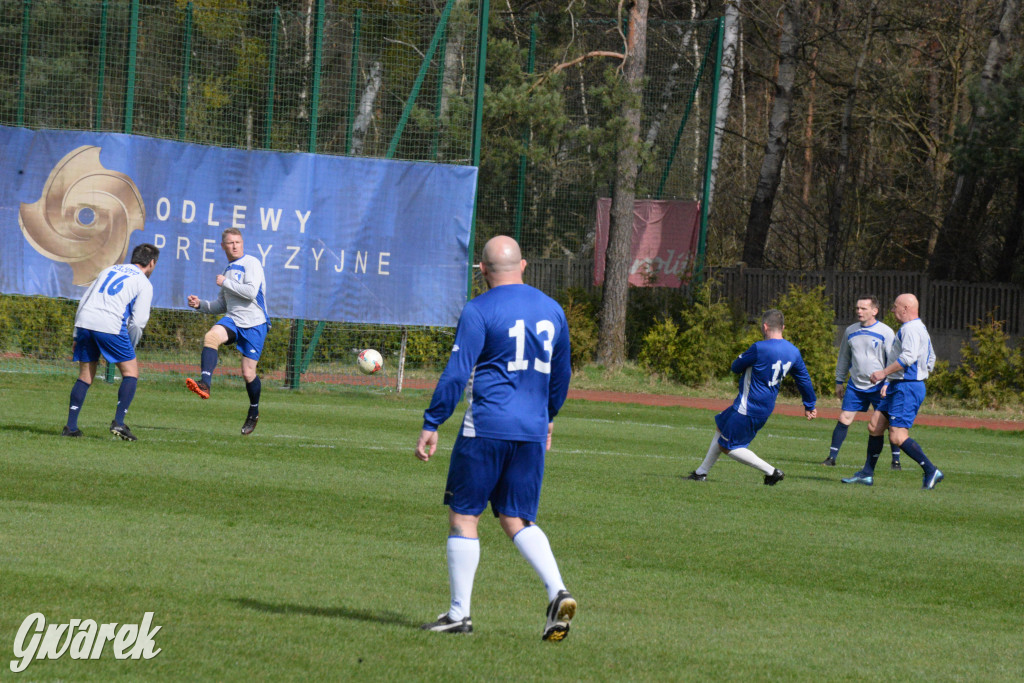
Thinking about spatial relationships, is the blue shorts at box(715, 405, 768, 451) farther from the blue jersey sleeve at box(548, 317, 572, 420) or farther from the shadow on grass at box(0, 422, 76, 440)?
the shadow on grass at box(0, 422, 76, 440)

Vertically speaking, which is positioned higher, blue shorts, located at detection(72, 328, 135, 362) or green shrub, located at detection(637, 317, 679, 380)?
blue shorts, located at detection(72, 328, 135, 362)

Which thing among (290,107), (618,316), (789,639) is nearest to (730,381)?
(618,316)

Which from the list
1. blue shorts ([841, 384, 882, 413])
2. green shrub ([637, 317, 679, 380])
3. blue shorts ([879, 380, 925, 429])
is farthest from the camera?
green shrub ([637, 317, 679, 380])

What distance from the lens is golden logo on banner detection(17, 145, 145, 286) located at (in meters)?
18.9

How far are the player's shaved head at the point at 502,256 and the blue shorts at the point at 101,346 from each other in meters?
7.09

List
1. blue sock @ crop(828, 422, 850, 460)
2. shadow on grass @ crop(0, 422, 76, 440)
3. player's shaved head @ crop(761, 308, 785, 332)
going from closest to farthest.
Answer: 1. player's shaved head @ crop(761, 308, 785, 332)
2. shadow on grass @ crop(0, 422, 76, 440)
3. blue sock @ crop(828, 422, 850, 460)

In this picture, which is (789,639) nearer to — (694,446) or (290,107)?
(694,446)

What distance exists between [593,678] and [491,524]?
395 cm

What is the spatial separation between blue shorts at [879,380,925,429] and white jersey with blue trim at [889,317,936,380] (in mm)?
87

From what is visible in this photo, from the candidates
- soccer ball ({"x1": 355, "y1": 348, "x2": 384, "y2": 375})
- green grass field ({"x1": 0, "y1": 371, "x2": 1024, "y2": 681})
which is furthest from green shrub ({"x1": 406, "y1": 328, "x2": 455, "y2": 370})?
green grass field ({"x1": 0, "y1": 371, "x2": 1024, "y2": 681})

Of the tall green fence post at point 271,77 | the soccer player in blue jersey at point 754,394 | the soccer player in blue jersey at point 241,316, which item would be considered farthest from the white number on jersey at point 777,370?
the tall green fence post at point 271,77

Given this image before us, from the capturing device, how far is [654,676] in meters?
5.16

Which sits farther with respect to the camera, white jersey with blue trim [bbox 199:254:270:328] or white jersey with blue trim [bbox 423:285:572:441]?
white jersey with blue trim [bbox 199:254:270:328]

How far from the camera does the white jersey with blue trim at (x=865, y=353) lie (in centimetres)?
1445
